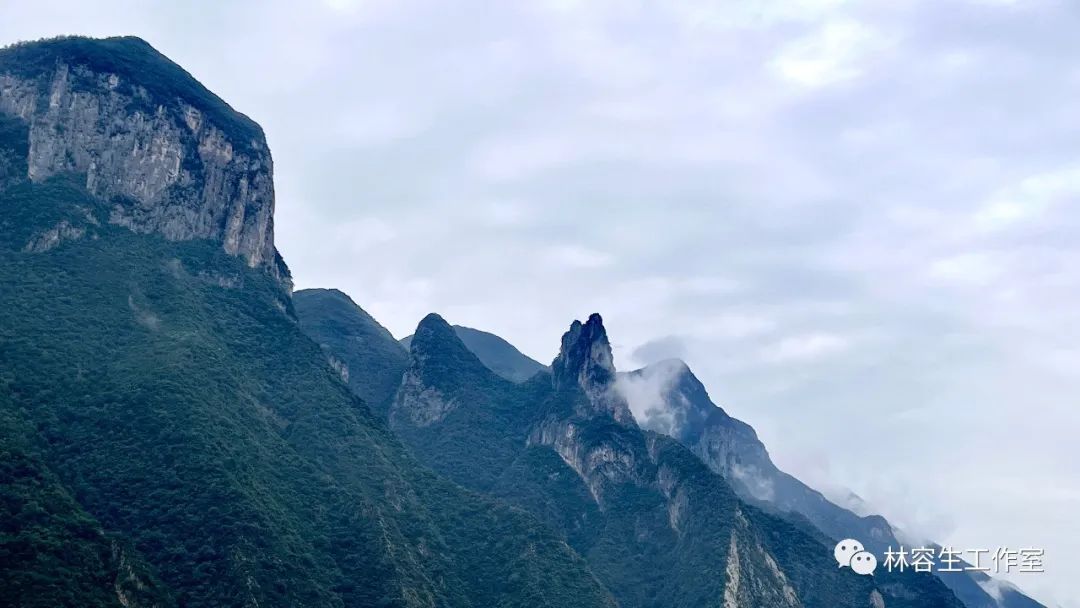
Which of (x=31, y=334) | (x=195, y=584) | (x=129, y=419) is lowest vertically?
(x=195, y=584)

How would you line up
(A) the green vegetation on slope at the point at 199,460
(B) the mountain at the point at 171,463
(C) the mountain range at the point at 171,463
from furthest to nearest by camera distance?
(A) the green vegetation on slope at the point at 199,460 → (C) the mountain range at the point at 171,463 → (B) the mountain at the point at 171,463

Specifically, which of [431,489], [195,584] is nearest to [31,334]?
[195,584]

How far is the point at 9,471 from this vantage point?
371 ft

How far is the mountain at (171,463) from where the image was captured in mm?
115312

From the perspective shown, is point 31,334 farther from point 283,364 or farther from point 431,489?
point 431,489

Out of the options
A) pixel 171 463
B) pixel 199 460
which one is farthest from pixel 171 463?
pixel 199 460

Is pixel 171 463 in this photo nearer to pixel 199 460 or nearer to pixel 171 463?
pixel 171 463

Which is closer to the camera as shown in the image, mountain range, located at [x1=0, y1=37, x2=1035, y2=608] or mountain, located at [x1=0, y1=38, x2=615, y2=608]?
mountain, located at [x1=0, y1=38, x2=615, y2=608]

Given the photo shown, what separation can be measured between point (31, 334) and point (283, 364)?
54081mm

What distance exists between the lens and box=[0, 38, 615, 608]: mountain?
115m

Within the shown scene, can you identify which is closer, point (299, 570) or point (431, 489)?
point (299, 570)

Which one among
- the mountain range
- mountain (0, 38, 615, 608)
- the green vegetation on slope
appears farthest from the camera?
the green vegetation on slope

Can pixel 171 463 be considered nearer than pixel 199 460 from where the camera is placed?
Yes

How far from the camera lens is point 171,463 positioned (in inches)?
5359
